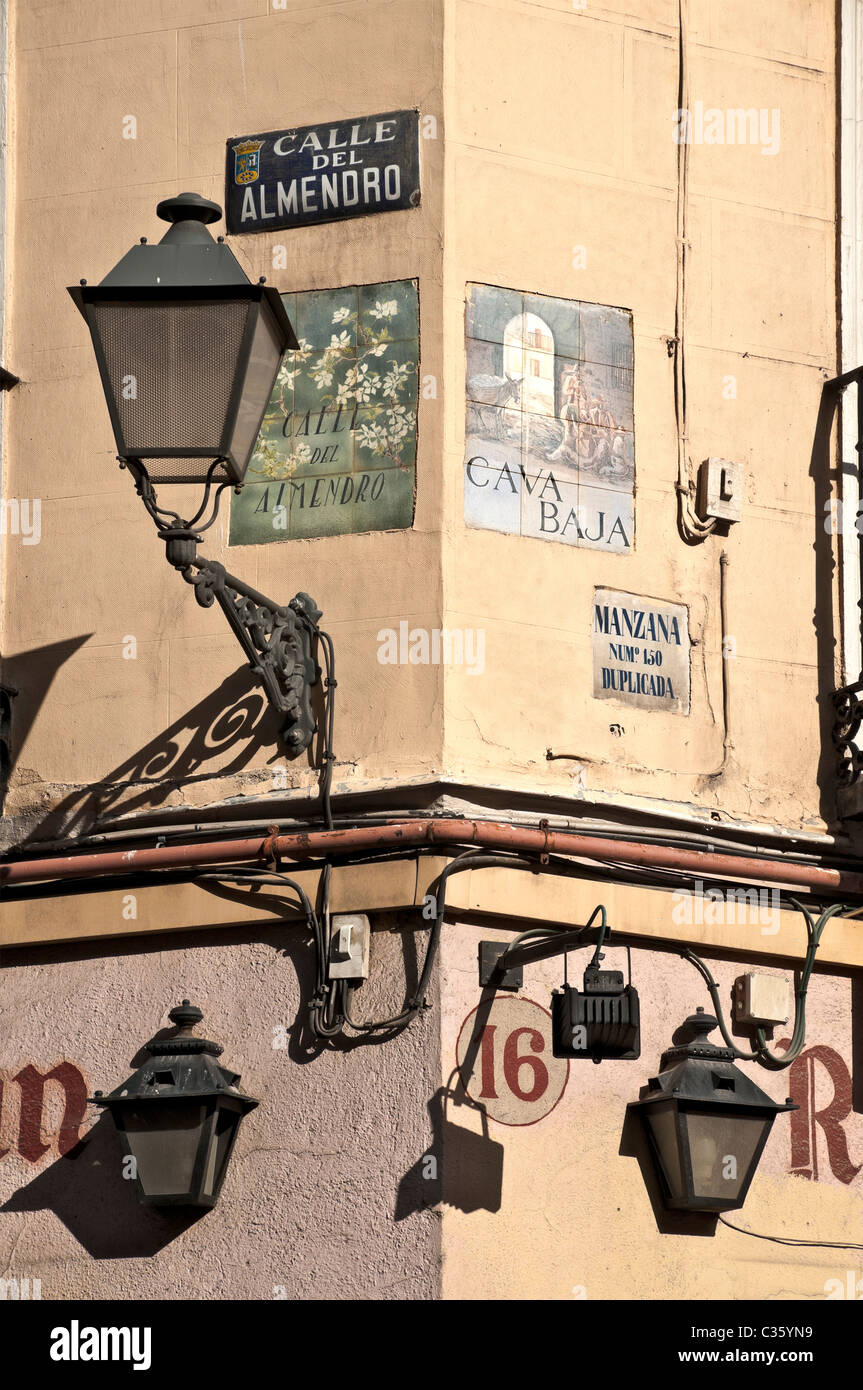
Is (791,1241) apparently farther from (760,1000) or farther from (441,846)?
(441,846)

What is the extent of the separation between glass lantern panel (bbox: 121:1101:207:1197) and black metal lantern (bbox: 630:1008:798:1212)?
1622 millimetres

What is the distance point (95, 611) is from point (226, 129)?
207 centimetres

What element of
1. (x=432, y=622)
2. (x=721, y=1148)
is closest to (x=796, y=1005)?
(x=721, y=1148)

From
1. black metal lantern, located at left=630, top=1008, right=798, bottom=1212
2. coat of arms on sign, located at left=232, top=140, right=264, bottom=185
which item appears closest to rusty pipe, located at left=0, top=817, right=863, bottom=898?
black metal lantern, located at left=630, top=1008, right=798, bottom=1212

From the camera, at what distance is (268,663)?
25.7 feet

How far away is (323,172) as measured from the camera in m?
8.50

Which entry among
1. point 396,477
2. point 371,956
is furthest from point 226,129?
point 371,956

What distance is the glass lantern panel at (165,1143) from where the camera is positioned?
291 inches

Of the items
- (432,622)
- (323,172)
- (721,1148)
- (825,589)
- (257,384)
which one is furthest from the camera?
(825,589)

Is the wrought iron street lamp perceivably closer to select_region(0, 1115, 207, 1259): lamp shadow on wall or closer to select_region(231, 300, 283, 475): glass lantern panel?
select_region(231, 300, 283, 475): glass lantern panel

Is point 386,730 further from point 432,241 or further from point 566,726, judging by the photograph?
point 432,241

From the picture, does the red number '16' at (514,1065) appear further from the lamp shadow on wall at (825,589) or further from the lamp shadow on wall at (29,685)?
the lamp shadow on wall at (29,685)

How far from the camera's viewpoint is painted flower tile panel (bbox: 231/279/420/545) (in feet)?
26.8

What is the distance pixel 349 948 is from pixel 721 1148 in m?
1.50
